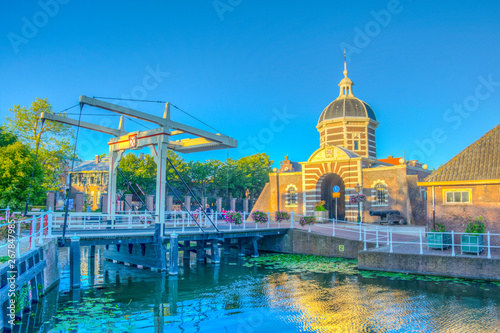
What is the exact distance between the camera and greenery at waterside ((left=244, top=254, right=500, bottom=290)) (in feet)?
47.3

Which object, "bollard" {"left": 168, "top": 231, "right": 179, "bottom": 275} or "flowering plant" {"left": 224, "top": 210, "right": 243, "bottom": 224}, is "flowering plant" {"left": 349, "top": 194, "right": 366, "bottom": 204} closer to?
"flowering plant" {"left": 224, "top": 210, "right": 243, "bottom": 224}

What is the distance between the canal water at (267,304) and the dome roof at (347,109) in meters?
22.3

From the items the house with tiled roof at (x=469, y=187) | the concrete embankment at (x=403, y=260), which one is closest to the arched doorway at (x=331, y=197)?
the concrete embankment at (x=403, y=260)

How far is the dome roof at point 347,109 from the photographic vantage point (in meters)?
35.7

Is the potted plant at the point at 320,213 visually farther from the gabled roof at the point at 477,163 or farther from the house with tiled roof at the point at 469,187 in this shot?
the gabled roof at the point at 477,163

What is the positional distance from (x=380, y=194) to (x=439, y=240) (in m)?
15.5

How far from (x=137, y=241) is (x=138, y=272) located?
1.82m

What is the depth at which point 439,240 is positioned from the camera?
52.0ft

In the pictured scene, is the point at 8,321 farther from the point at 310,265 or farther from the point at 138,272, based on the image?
the point at 310,265

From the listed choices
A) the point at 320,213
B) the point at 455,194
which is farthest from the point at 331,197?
the point at 455,194

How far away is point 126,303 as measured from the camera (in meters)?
11.6

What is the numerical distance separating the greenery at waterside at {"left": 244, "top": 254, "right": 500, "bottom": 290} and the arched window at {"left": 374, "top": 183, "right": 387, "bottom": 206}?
1194 centimetres

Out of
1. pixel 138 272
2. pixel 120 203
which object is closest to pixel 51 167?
pixel 120 203

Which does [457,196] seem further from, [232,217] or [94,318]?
[94,318]
